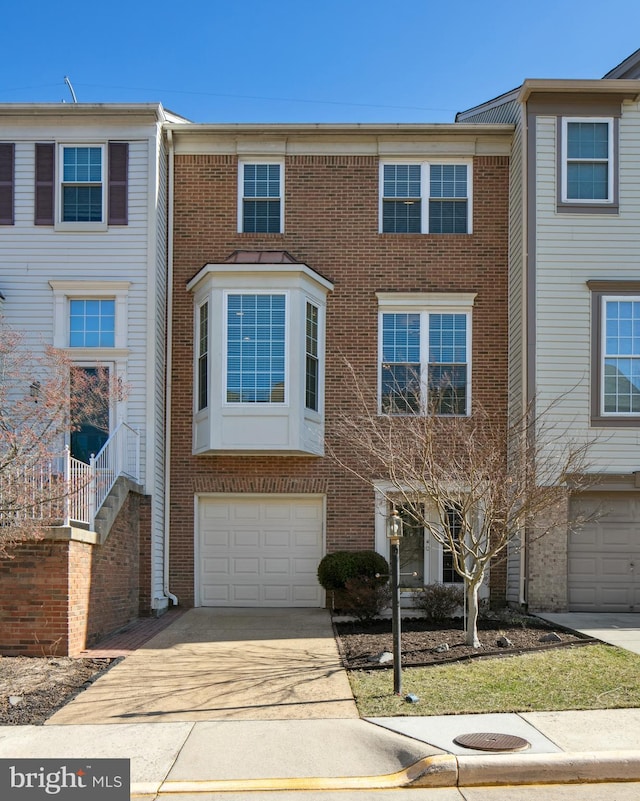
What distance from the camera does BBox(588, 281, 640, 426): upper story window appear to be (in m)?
14.7

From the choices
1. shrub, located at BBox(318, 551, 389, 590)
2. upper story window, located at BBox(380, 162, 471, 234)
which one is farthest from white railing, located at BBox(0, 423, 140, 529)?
upper story window, located at BBox(380, 162, 471, 234)

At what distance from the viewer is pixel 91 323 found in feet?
50.3

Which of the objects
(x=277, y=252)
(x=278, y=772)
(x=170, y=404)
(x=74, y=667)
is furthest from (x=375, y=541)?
(x=278, y=772)

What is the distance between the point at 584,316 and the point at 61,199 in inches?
368

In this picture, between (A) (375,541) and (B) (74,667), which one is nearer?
(B) (74,667)

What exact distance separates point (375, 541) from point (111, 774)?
918 centimetres

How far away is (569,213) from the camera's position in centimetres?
1505

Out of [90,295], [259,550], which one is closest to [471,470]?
[259,550]

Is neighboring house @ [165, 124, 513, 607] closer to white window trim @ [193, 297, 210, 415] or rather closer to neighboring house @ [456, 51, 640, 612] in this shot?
white window trim @ [193, 297, 210, 415]

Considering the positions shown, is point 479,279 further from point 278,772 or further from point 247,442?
point 278,772

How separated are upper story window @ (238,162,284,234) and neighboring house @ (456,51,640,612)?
439 cm

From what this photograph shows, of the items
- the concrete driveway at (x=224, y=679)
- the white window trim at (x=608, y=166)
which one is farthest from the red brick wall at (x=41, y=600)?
the white window trim at (x=608, y=166)

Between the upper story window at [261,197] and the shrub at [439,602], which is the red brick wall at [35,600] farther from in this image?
the upper story window at [261,197]

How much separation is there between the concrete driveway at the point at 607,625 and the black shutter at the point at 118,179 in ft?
32.5
